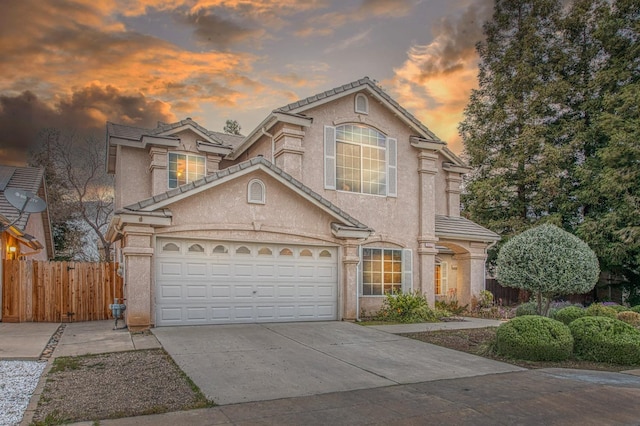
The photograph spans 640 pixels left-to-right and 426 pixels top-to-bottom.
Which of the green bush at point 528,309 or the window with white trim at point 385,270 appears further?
the window with white trim at point 385,270

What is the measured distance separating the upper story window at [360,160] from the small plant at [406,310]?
3.77 metres

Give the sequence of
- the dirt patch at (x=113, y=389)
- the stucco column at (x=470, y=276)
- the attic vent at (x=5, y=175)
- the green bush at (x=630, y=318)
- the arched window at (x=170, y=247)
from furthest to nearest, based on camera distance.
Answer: the stucco column at (x=470, y=276), the attic vent at (x=5, y=175), the green bush at (x=630, y=318), the arched window at (x=170, y=247), the dirt patch at (x=113, y=389)

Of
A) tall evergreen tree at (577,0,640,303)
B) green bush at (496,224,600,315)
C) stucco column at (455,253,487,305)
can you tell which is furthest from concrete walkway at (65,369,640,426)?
tall evergreen tree at (577,0,640,303)

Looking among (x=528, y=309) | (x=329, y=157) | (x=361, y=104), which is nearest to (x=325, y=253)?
(x=329, y=157)

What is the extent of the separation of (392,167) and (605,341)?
9300 millimetres

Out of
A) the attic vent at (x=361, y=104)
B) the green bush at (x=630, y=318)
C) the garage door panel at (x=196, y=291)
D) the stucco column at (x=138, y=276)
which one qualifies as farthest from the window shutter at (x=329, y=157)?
the green bush at (x=630, y=318)

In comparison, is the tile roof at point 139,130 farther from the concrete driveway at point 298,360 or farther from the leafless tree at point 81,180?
the leafless tree at point 81,180

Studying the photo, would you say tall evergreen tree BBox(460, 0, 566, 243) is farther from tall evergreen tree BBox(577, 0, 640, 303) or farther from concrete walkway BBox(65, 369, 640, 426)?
concrete walkway BBox(65, 369, 640, 426)

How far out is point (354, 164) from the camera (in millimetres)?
16703

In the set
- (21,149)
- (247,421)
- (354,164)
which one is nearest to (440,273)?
(354,164)

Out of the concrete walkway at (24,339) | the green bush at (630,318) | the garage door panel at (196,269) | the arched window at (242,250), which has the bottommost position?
the green bush at (630,318)

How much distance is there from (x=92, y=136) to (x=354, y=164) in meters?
20.1

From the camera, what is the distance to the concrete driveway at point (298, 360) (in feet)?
23.9

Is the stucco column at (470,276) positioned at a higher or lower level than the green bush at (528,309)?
higher
